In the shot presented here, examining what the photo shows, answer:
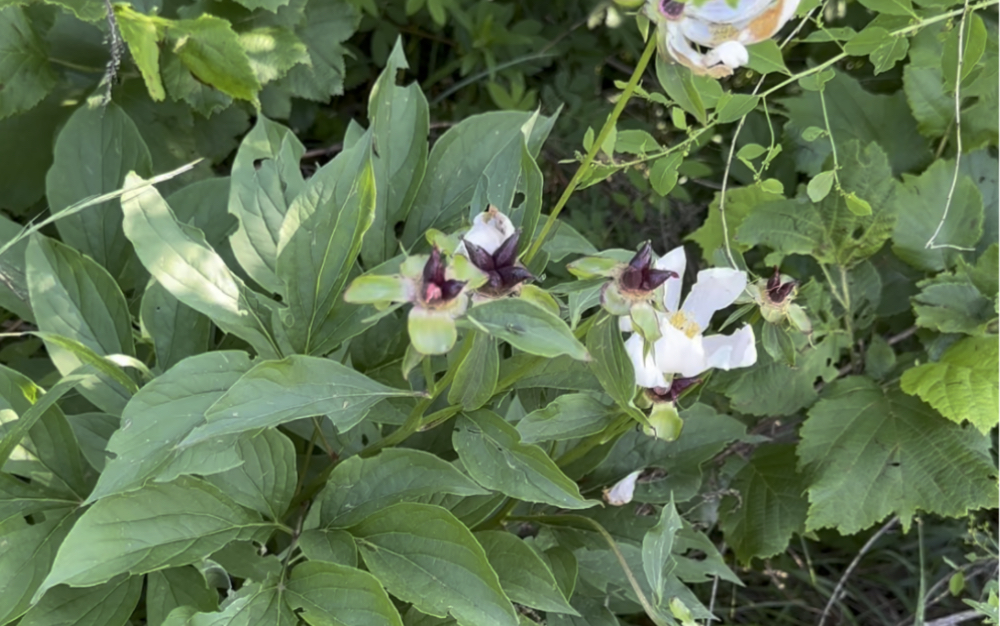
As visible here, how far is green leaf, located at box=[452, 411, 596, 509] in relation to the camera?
0.64 metres

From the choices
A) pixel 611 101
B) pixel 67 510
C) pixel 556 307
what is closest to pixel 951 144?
pixel 611 101

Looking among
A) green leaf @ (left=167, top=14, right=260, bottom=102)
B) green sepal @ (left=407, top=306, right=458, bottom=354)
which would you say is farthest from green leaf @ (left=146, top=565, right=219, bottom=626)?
green leaf @ (left=167, top=14, right=260, bottom=102)

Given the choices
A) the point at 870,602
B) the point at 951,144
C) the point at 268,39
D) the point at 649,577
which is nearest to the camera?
the point at 649,577

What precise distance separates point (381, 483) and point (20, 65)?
760mm

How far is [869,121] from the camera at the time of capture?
4.12 feet

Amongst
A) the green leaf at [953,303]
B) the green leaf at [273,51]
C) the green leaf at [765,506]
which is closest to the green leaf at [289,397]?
the green leaf at [273,51]

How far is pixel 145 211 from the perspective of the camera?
0.75 meters

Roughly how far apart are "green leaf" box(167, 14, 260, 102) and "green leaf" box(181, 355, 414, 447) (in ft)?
1.64

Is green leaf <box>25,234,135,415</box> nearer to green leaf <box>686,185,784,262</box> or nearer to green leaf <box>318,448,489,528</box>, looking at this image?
green leaf <box>318,448,489,528</box>

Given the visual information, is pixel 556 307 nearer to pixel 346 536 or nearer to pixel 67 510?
pixel 346 536

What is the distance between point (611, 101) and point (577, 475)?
0.92 metres

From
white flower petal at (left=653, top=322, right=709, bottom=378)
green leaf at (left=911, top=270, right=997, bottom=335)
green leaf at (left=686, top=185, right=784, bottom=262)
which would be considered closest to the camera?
white flower petal at (left=653, top=322, right=709, bottom=378)

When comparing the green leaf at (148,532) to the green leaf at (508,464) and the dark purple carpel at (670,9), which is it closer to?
the green leaf at (508,464)

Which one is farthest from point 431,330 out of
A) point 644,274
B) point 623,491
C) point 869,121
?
point 869,121
